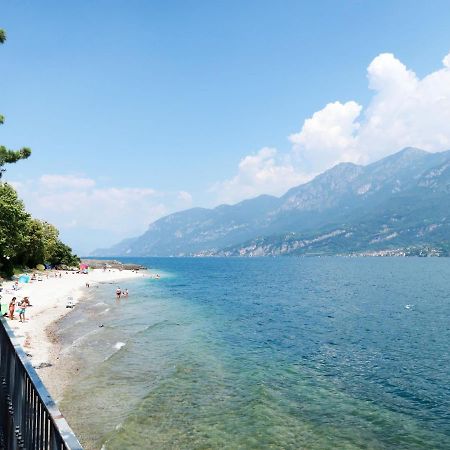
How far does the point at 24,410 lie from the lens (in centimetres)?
588

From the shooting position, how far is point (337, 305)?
70.9m

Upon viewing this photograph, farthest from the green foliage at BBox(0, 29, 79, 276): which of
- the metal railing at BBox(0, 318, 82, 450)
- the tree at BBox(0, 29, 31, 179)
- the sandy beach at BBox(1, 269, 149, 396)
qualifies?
the metal railing at BBox(0, 318, 82, 450)

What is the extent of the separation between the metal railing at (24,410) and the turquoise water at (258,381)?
1243 cm

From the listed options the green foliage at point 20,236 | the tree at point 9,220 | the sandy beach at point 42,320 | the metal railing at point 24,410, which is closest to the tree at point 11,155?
the green foliage at point 20,236

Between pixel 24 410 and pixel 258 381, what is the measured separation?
23.6m

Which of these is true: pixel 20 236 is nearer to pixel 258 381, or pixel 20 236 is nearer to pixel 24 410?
pixel 258 381

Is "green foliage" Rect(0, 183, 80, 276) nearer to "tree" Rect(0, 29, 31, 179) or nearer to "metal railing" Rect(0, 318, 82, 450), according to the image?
"tree" Rect(0, 29, 31, 179)

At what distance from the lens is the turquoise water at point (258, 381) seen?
19.3 metres

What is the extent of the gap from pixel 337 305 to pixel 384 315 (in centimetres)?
1273

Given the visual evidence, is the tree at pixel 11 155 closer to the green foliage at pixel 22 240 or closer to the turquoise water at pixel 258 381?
the turquoise water at pixel 258 381

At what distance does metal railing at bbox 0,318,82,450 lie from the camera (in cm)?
427

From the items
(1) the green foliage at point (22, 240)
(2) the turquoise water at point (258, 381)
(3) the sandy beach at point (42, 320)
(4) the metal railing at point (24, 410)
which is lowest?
(2) the turquoise water at point (258, 381)

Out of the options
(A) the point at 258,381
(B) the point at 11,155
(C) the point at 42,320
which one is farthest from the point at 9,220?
(A) the point at 258,381

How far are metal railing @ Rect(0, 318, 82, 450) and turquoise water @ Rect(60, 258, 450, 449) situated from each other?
12435mm
